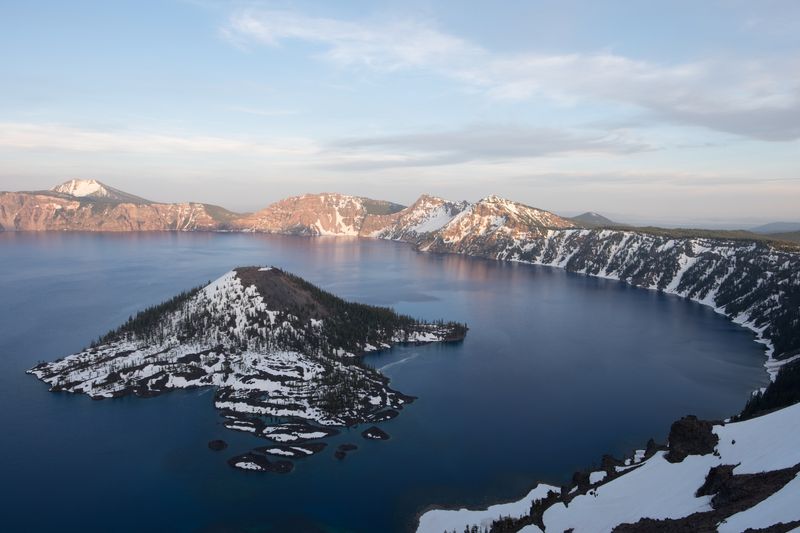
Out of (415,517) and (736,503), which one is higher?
(736,503)

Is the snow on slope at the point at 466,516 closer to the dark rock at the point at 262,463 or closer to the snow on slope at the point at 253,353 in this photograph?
the dark rock at the point at 262,463

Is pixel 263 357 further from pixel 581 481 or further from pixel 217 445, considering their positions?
pixel 581 481

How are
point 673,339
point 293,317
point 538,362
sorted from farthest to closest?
point 673,339 < point 293,317 < point 538,362

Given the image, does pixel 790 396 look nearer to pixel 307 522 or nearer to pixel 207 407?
pixel 307 522

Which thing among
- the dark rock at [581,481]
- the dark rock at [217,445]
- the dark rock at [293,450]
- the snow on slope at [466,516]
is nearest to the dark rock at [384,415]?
the dark rock at [293,450]

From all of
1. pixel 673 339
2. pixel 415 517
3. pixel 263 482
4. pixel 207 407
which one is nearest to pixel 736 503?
pixel 415 517

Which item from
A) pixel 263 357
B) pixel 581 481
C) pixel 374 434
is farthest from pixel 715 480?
pixel 263 357
